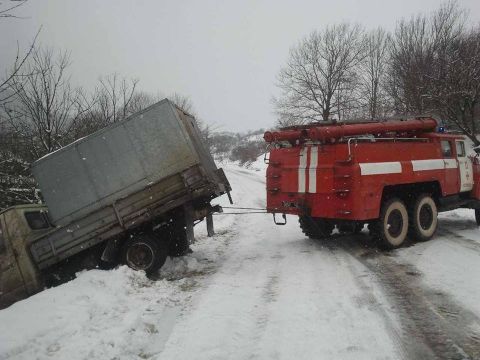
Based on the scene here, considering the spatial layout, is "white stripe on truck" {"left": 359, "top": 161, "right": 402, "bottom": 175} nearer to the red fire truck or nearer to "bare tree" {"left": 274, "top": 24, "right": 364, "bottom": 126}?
the red fire truck

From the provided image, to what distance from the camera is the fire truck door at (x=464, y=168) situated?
1024cm

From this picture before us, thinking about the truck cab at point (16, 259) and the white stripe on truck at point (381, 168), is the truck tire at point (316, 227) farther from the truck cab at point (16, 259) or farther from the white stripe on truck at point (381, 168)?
the truck cab at point (16, 259)

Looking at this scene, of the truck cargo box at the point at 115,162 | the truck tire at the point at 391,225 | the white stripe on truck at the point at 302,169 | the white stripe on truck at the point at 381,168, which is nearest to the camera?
the truck cargo box at the point at 115,162

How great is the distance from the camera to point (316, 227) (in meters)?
9.70

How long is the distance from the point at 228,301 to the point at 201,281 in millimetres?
1227

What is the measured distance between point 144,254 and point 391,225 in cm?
500

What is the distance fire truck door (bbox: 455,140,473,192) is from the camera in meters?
10.2

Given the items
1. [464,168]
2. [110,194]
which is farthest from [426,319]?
[464,168]

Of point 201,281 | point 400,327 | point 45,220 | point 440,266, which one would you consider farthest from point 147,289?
point 440,266

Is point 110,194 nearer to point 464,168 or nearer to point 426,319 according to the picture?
point 426,319

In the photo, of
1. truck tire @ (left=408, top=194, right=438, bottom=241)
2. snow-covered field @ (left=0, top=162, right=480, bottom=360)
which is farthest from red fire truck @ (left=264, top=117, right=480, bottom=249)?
snow-covered field @ (left=0, top=162, right=480, bottom=360)

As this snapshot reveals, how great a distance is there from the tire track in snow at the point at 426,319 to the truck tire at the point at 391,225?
1217 mm

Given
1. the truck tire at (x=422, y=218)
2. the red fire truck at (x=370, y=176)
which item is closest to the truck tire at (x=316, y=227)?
the red fire truck at (x=370, y=176)

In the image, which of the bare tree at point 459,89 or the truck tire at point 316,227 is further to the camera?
the bare tree at point 459,89
